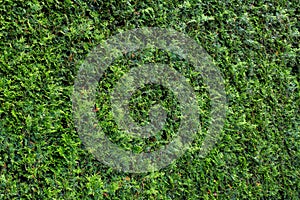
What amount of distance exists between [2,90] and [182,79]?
135cm

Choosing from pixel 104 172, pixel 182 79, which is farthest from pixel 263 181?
pixel 104 172

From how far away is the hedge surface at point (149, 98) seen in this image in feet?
7.41

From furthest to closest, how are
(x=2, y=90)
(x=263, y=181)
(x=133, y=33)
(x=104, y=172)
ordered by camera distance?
(x=263, y=181) < (x=133, y=33) < (x=104, y=172) < (x=2, y=90)

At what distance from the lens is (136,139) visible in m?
2.64

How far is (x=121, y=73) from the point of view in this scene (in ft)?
8.61

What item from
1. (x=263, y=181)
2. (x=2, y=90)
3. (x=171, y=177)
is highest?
(x=2, y=90)

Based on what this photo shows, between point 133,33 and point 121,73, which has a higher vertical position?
point 133,33

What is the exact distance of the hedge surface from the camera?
226 centimetres

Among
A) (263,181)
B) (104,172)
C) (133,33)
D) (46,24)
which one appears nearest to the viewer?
(46,24)

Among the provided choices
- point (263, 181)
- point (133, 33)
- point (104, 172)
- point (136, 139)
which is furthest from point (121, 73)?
point (263, 181)

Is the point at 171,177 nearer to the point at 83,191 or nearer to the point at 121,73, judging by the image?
the point at 83,191

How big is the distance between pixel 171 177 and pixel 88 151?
0.69 metres

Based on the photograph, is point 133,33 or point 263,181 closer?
point 133,33

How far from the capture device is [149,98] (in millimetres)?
2729
